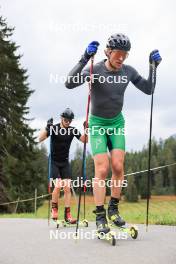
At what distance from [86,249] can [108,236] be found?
37 centimetres

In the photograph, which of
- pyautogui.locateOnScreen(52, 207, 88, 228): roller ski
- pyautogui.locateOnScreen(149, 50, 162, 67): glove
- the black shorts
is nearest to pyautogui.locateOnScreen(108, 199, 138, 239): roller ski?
pyautogui.locateOnScreen(52, 207, 88, 228): roller ski

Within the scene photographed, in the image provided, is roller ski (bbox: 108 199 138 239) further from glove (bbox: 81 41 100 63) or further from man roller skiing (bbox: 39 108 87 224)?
man roller skiing (bbox: 39 108 87 224)

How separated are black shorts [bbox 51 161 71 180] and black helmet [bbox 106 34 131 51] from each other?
12.2 ft

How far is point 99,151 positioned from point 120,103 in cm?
72

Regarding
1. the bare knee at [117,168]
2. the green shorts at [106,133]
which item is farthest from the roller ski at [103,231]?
the green shorts at [106,133]

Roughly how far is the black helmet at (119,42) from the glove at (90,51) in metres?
0.17

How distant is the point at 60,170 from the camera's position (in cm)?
863

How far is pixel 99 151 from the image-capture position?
5.41m

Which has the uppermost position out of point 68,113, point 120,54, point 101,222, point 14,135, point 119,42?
point 14,135

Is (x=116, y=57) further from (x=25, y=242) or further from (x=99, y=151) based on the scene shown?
(x=25, y=242)

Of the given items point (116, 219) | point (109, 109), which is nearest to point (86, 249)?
point (116, 219)

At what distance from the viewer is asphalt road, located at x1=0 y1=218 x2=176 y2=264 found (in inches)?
151

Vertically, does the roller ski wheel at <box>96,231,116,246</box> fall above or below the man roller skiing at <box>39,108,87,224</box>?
below

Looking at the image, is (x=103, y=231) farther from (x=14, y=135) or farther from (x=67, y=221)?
(x=14, y=135)
